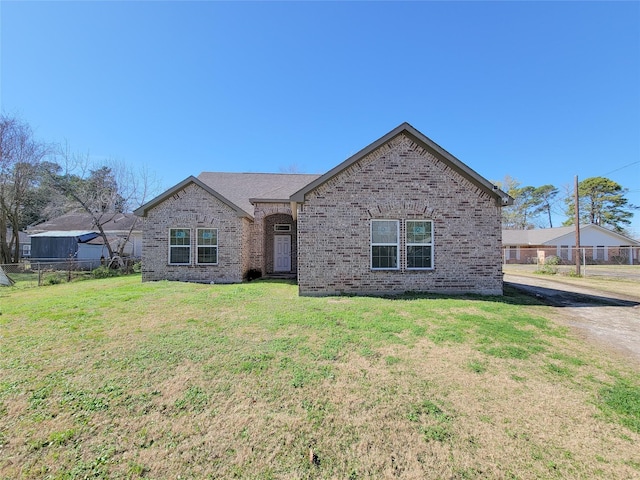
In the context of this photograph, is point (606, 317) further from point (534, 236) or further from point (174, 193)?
point (534, 236)

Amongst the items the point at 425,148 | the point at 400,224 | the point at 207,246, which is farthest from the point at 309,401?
the point at 207,246

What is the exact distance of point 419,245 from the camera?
32.1ft

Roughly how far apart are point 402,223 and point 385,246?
0.96 m

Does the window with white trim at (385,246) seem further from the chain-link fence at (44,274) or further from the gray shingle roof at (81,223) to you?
the gray shingle roof at (81,223)

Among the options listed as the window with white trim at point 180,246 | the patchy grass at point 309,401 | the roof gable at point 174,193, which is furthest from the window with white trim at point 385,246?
the window with white trim at point 180,246

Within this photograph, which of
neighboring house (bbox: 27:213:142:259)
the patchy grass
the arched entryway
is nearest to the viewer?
the patchy grass

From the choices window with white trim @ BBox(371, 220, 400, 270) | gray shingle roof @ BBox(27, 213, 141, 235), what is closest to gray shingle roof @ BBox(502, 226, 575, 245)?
window with white trim @ BBox(371, 220, 400, 270)

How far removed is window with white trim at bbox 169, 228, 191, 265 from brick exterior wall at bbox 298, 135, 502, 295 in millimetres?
6033

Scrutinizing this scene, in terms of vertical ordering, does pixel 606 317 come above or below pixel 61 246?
below

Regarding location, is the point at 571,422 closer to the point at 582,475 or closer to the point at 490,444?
the point at 582,475

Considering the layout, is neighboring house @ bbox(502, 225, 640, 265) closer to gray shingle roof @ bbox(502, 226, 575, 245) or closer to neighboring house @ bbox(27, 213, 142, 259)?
gray shingle roof @ bbox(502, 226, 575, 245)

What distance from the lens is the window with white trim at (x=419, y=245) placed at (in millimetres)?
9766

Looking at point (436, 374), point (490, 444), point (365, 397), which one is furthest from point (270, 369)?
point (490, 444)

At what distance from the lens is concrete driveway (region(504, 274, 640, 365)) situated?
560 centimetres
